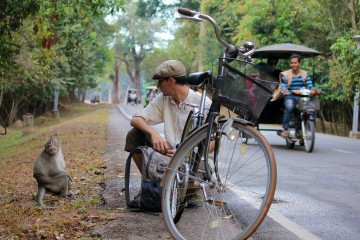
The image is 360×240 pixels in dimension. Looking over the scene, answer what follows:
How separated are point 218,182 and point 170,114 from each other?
1095 millimetres

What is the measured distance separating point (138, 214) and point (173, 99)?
1055 mm

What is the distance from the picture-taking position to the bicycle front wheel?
3.51 metres

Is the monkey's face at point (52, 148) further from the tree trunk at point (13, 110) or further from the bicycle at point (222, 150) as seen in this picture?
the tree trunk at point (13, 110)

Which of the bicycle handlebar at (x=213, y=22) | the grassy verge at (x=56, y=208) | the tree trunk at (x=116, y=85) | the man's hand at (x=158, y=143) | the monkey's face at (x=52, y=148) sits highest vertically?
the bicycle handlebar at (x=213, y=22)

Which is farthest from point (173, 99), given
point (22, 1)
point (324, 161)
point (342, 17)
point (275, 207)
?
point (342, 17)

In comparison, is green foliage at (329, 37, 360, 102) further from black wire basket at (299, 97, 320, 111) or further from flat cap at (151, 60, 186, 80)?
flat cap at (151, 60, 186, 80)

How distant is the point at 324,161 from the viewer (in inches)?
359

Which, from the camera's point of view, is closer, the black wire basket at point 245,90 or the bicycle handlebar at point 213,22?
the black wire basket at point 245,90

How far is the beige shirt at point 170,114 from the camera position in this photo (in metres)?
4.70

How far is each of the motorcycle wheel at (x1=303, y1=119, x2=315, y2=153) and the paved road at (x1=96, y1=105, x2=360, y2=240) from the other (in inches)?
6.4

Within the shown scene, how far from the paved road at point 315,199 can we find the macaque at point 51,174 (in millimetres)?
1601

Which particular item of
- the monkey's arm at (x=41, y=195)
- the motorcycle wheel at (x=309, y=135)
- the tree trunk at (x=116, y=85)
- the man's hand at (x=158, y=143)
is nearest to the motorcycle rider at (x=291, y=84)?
the motorcycle wheel at (x=309, y=135)

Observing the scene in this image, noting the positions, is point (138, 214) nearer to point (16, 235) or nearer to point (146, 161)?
point (146, 161)

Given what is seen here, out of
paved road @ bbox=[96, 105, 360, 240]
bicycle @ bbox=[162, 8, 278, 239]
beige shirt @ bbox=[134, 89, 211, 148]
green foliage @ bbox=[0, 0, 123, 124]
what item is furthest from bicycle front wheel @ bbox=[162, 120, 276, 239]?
green foliage @ bbox=[0, 0, 123, 124]
